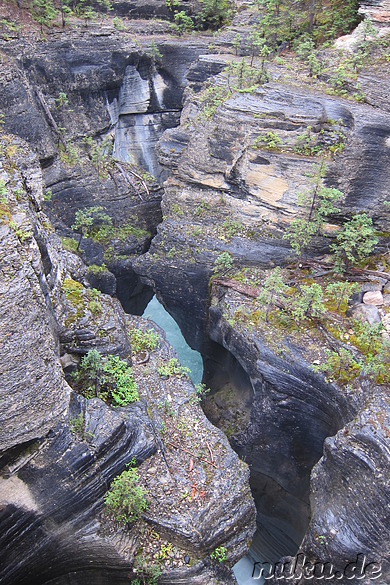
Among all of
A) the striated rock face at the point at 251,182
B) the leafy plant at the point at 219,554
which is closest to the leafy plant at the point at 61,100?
the striated rock face at the point at 251,182

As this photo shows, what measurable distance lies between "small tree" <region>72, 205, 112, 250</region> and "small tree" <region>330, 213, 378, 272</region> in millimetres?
8721

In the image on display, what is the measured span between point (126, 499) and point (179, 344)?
1276 centimetres

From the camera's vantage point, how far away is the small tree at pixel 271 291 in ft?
37.5

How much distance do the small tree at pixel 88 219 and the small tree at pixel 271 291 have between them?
25.1 ft

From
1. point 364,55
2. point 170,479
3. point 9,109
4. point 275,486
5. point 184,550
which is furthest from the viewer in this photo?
point 9,109

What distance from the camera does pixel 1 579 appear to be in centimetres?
695

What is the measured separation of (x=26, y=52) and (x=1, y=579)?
54.9ft

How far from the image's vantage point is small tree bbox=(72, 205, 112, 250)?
16.5 meters

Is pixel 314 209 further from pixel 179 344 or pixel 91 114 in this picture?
pixel 91 114

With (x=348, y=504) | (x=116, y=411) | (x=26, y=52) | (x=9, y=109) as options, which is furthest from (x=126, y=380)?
(x=26, y=52)

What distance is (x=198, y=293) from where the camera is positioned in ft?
46.0

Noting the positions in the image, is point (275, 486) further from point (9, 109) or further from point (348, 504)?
point (9, 109)

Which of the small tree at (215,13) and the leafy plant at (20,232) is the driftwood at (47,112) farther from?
the leafy plant at (20,232)

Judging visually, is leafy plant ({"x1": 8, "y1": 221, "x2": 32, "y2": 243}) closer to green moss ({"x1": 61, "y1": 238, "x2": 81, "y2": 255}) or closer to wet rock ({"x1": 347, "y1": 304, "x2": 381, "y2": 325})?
wet rock ({"x1": 347, "y1": 304, "x2": 381, "y2": 325})
